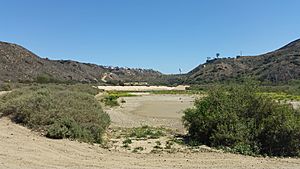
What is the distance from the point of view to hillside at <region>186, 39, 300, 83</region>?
123m

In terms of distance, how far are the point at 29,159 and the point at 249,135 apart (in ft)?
30.1

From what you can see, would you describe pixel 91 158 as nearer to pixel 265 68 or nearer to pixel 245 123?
pixel 245 123

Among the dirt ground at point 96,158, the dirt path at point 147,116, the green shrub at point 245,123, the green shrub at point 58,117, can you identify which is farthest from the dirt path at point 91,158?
the dirt path at point 147,116

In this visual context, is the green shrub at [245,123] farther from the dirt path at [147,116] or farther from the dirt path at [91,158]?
the dirt path at [147,116]

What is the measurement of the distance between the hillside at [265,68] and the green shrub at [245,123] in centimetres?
7670

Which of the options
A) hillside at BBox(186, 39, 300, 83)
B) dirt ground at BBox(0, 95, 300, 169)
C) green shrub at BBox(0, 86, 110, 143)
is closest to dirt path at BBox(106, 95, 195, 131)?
green shrub at BBox(0, 86, 110, 143)

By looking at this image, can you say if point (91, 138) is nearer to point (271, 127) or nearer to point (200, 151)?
point (200, 151)

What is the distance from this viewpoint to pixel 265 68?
137 m

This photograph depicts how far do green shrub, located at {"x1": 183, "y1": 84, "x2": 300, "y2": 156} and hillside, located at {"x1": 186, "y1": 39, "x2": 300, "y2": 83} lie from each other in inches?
3020

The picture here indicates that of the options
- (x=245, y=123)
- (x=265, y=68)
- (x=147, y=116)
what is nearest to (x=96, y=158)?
(x=245, y=123)

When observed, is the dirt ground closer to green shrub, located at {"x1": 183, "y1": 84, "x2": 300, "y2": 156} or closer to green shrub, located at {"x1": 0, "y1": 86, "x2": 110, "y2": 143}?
green shrub, located at {"x1": 0, "y1": 86, "x2": 110, "y2": 143}

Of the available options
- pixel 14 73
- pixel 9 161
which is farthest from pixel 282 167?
pixel 14 73

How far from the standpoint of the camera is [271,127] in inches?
631

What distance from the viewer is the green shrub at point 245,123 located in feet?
50.6
